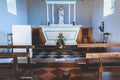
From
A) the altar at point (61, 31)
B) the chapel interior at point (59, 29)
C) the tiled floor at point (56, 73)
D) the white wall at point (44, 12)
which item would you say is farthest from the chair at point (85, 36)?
the tiled floor at point (56, 73)

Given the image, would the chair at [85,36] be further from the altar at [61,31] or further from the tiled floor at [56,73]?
the tiled floor at [56,73]

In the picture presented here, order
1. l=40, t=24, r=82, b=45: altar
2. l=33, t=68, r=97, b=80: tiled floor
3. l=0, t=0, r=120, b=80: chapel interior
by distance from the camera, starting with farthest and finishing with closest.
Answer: l=40, t=24, r=82, b=45: altar, l=0, t=0, r=120, b=80: chapel interior, l=33, t=68, r=97, b=80: tiled floor

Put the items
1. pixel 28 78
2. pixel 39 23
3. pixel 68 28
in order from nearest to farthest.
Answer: pixel 28 78 < pixel 68 28 < pixel 39 23

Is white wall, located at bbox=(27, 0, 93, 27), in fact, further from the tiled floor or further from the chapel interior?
the tiled floor

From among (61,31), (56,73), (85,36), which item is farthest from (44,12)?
(56,73)

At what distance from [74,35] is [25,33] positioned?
4.04 metres

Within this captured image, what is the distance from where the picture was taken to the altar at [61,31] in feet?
25.9

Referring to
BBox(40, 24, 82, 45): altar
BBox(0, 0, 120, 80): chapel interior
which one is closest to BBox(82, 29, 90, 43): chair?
BBox(0, 0, 120, 80): chapel interior

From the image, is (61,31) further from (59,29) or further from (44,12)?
(44,12)

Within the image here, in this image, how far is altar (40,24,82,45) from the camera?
25.9 ft

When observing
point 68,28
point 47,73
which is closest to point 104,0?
point 68,28

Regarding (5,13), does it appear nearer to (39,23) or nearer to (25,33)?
(25,33)

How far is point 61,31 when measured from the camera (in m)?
7.92

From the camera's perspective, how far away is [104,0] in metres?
6.25
